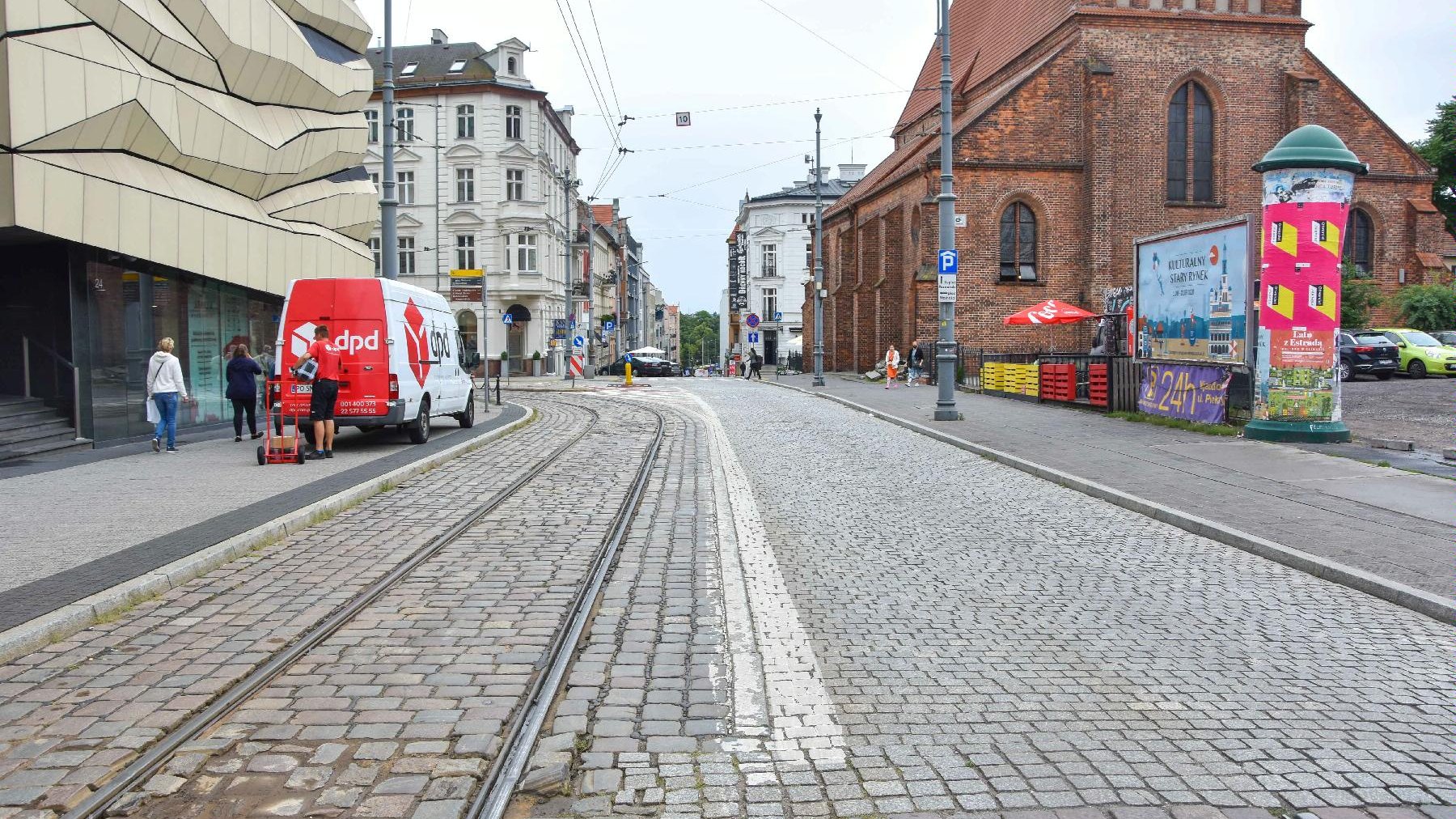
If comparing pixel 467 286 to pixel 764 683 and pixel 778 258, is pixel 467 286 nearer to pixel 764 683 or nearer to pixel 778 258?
pixel 764 683

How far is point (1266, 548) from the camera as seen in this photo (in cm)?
828

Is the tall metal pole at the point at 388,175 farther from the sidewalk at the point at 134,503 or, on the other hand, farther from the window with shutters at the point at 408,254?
the window with shutters at the point at 408,254

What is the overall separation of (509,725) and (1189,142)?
128 ft

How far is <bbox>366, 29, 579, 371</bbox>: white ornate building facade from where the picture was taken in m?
53.1

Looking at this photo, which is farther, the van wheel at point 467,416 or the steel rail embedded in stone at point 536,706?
the van wheel at point 467,416

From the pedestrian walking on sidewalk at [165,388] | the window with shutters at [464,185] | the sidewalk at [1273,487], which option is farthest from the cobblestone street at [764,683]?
the window with shutters at [464,185]

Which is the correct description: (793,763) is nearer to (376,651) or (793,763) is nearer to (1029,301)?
(376,651)

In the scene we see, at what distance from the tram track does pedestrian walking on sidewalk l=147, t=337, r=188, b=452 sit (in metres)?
7.93

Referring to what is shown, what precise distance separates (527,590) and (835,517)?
12.3ft

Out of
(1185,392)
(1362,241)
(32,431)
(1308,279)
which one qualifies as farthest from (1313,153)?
(1362,241)

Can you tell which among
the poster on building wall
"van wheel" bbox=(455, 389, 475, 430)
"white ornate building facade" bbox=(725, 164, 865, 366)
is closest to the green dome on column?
the poster on building wall

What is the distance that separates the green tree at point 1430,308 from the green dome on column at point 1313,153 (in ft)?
82.7

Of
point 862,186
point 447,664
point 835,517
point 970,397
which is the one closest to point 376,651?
point 447,664

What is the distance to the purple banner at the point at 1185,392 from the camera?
17.1 m
